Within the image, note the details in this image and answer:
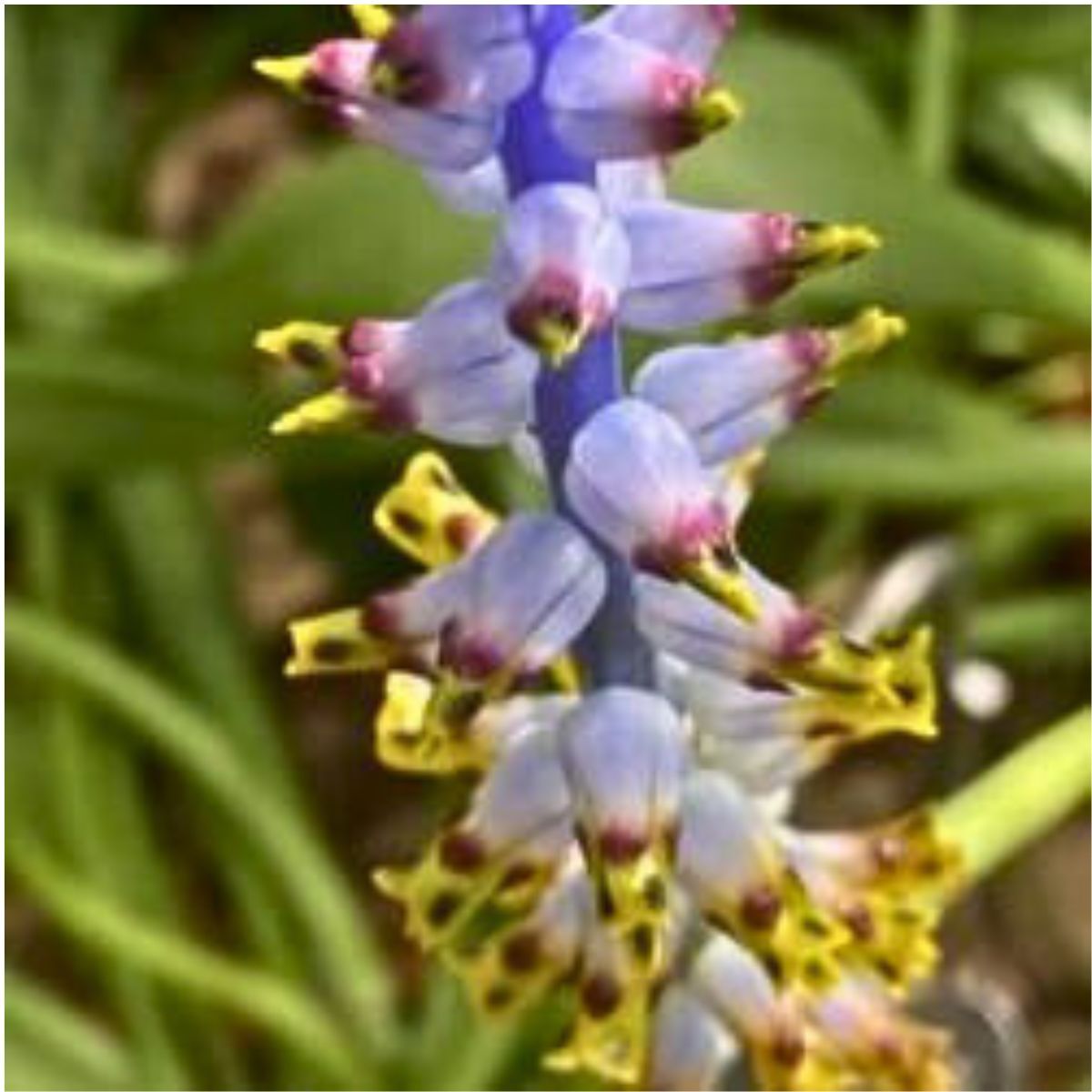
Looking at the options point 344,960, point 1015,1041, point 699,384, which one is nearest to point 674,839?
→ point 699,384

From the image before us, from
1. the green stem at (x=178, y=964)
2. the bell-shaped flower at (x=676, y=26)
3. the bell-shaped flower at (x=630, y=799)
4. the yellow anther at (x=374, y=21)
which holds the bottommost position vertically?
the green stem at (x=178, y=964)

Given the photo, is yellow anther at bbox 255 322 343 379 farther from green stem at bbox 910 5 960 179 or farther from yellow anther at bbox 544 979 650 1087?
green stem at bbox 910 5 960 179

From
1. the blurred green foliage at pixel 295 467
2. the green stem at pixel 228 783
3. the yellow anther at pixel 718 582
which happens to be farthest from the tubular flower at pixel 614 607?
the green stem at pixel 228 783

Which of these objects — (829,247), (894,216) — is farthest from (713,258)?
(894,216)

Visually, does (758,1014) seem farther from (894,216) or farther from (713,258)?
(894,216)

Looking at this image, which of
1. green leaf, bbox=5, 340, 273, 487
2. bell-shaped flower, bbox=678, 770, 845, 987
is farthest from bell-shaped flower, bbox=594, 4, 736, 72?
green leaf, bbox=5, 340, 273, 487

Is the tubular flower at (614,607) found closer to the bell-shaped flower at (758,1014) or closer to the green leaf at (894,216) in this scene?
the bell-shaped flower at (758,1014)

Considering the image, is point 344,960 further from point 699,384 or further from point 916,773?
point 699,384
